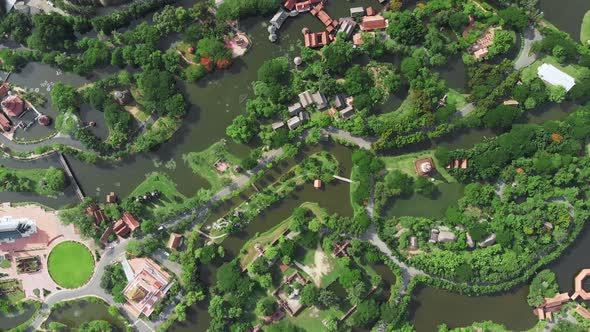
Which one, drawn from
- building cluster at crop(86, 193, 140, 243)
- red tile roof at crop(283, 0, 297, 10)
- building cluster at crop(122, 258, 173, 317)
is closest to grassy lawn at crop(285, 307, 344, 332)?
building cluster at crop(122, 258, 173, 317)

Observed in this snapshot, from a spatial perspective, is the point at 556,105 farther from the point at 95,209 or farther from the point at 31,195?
the point at 31,195

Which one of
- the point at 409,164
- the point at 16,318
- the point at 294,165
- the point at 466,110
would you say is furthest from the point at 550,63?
the point at 16,318

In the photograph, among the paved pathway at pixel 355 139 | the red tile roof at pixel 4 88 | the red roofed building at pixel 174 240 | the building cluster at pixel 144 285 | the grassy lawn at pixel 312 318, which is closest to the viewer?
the building cluster at pixel 144 285

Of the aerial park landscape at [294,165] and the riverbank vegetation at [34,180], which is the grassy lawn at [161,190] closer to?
the aerial park landscape at [294,165]

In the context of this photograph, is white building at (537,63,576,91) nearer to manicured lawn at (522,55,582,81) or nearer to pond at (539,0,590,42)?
manicured lawn at (522,55,582,81)

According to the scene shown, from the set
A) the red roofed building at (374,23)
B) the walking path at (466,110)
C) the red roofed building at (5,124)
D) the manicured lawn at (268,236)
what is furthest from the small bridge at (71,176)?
the walking path at (466,110)
